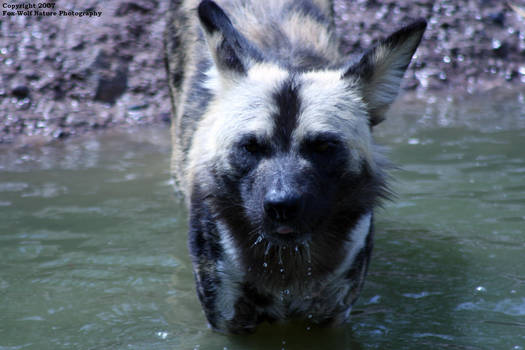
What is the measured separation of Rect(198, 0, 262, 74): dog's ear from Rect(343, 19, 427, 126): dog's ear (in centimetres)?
61

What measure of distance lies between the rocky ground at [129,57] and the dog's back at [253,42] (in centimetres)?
319

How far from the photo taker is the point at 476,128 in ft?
25.6

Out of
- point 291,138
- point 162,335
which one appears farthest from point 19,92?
point 291,138

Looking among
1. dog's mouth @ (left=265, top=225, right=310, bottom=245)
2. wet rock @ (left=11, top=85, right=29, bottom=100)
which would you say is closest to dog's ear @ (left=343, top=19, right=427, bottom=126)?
dog's mouth @ (left=265, top=225, right=310, bottom=245)

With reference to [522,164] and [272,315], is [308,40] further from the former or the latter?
[522,164]

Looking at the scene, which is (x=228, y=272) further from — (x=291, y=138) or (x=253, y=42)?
(x=253, y=42)

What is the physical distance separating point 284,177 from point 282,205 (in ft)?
0.49

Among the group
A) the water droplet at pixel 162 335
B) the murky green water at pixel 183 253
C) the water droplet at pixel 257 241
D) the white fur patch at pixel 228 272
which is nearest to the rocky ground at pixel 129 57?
the murky green water at pixel 183 253

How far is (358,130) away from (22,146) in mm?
5281

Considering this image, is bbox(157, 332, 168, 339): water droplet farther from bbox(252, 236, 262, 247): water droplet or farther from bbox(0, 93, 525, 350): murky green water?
bbox(252, 236, 262, 247): water droplet

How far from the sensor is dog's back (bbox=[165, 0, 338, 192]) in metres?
4.37

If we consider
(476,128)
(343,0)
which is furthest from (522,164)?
(343,0)

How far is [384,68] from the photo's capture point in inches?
140

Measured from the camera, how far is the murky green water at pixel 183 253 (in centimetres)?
380
